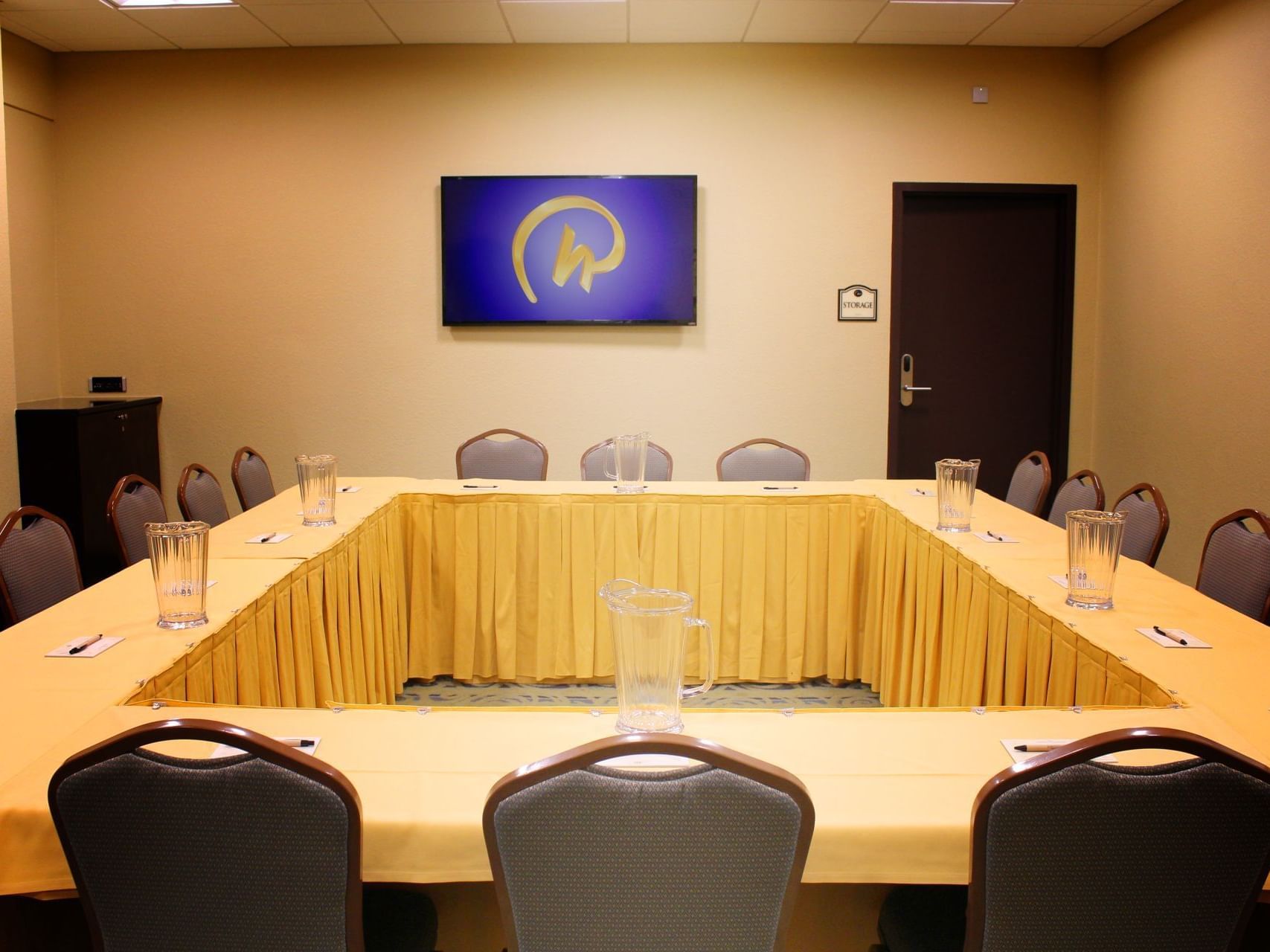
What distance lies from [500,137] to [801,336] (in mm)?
1946

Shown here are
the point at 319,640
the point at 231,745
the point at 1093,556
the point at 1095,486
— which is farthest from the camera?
the point at 1095,486

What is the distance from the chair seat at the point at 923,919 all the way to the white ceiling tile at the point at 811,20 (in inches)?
164

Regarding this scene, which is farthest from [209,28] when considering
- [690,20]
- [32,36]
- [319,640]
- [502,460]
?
[319,640]

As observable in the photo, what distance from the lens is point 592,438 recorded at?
18.9ft

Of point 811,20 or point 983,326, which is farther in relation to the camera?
point 983,326

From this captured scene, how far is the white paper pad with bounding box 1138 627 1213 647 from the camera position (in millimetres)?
2148

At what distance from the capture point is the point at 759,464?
180 inches

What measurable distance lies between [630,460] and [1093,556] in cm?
174

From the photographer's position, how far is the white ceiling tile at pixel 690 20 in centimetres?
483

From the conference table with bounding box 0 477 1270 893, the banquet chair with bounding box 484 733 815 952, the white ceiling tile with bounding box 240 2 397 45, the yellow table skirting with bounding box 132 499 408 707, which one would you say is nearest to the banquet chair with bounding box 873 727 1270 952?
the conference table with bounding box 0 477 1270 893

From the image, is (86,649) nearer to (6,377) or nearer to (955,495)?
(955,495)

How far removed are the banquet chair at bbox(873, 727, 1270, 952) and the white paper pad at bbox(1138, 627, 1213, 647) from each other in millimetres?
902

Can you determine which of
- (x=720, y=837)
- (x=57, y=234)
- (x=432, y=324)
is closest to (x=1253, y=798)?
(x=720, y=837)

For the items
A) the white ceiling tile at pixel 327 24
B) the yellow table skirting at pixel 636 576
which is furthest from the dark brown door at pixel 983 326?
the white ceiling tile at pixel 327 24
